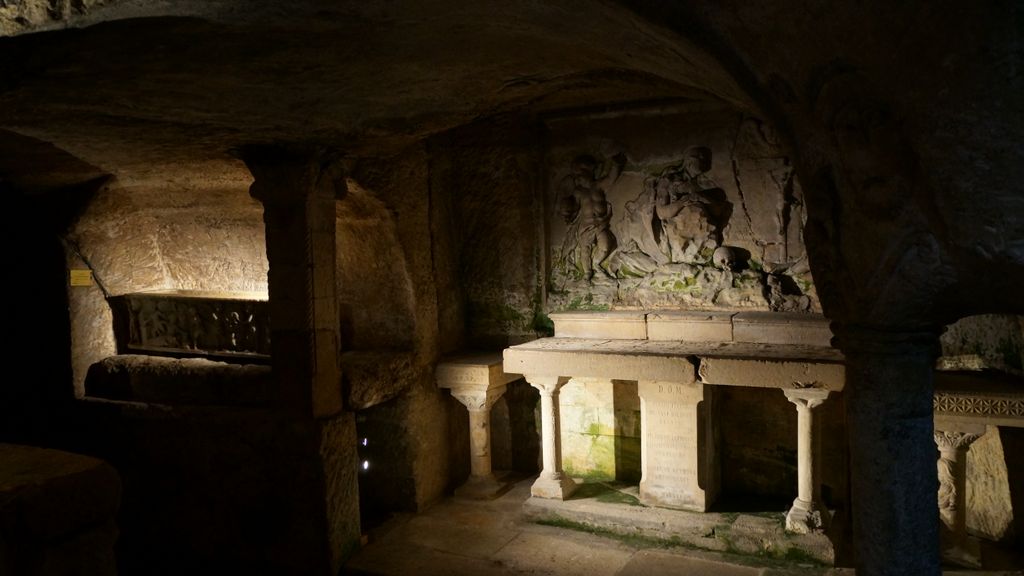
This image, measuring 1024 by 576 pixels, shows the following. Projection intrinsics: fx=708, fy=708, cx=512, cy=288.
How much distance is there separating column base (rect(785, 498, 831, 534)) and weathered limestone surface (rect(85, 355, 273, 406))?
4.15 metres

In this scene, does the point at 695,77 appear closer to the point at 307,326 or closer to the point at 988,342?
the point at 307,326

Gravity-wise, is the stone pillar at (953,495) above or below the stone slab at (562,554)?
above

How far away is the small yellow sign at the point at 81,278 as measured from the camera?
6.43 metres

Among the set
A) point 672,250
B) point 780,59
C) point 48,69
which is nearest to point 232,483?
point 48,69

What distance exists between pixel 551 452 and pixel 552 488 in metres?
0.32

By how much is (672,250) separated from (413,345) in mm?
2593

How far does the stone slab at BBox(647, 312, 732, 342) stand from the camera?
605 cm

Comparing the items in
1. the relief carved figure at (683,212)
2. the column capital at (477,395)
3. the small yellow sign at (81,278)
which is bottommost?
the column capital at (477,395)

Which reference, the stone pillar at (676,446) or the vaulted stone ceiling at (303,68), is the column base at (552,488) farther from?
the vaulted stone ceiling at (303,68)

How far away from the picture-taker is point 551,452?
6.46 meters

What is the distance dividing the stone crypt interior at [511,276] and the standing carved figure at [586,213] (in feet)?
0.10

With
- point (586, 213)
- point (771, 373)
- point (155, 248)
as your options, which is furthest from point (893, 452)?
point (155, 248)

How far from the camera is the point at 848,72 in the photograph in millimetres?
2033

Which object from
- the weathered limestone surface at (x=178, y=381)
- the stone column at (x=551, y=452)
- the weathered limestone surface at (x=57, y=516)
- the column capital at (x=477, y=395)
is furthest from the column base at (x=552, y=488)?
the weathered limestone surface at (x=57, y=516)
